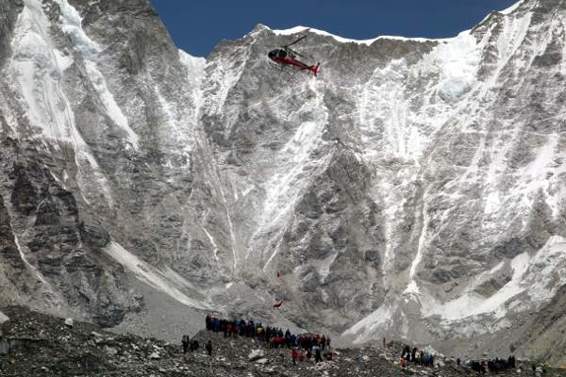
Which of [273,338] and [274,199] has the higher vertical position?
[274,199]

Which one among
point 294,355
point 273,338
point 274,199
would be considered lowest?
point 294,355

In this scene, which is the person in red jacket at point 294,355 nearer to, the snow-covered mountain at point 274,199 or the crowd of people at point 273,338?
the crowd of people at point 273,338

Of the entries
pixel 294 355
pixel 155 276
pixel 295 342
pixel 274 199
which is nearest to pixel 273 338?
pixel 295 342

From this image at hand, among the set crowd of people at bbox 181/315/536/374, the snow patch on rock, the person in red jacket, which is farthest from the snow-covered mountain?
the person in red jacket

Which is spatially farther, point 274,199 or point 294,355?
point 274,199

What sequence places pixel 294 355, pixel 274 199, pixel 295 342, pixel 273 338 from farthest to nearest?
pixel 274 199 < pixel 295 342 < pixel 273 338 < pixel 294 355

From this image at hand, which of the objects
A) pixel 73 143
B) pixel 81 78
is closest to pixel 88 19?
pixel 81 78

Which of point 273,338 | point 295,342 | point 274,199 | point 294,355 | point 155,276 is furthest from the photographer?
point 274,199

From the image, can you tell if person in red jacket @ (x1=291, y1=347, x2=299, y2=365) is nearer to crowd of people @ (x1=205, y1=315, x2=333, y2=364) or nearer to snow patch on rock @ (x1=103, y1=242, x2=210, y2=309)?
crowd of people @ (x1=205, y1=315, x2=333, y2=364)

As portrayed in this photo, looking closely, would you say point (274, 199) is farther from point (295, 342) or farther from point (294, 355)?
point (294, 355)
